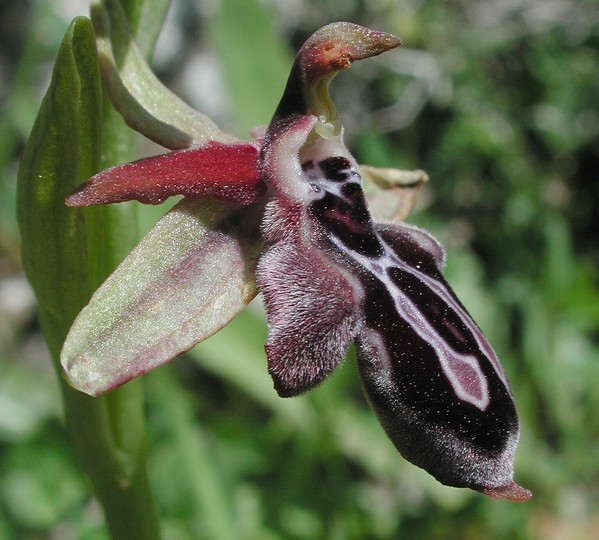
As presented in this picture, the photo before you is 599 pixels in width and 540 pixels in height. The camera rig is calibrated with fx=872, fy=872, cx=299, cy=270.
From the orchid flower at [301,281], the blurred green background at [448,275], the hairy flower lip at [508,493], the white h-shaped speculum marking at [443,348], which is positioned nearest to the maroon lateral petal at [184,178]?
the orchid flower at [301,281]

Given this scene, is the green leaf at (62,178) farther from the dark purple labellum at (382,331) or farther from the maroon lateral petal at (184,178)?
the dark purple labellum at (382,331)

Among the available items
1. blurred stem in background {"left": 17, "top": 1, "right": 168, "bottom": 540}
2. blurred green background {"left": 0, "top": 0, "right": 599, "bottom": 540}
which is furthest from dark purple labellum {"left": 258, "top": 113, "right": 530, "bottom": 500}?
blurred green background {"left": 0, "top": 0, "right": 599, "bottom": 540}

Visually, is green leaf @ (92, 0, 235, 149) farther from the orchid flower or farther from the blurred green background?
the blurred green background

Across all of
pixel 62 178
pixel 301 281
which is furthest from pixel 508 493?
pixel 62 178

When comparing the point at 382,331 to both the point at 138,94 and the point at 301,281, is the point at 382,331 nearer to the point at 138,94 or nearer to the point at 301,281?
the point at 301,281

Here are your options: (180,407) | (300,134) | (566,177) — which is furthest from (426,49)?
(300,134)

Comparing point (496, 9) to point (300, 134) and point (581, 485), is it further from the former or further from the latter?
point (300, 134)
